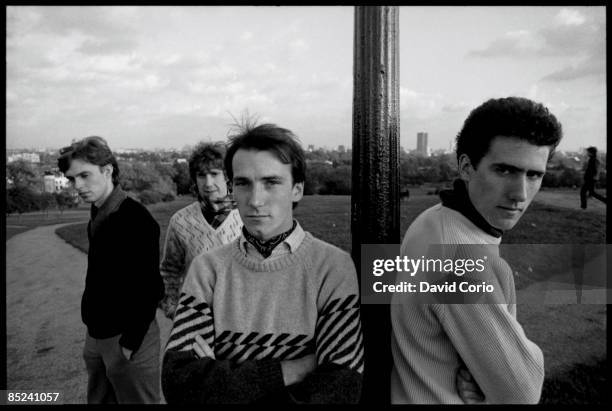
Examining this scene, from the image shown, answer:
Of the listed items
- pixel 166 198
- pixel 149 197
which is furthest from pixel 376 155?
pixel 149 197

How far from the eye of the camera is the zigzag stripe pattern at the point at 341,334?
1.76 m

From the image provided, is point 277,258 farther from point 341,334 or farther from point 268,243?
point 341,334

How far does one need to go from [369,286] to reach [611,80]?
160cm

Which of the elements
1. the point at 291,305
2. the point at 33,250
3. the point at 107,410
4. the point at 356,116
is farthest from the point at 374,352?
the point at 33,250

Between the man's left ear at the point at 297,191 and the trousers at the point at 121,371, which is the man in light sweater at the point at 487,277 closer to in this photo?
the man's left ear at the point at 297,191

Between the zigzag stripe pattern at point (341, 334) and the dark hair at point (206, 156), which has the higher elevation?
the dark hair at point (206, 156)

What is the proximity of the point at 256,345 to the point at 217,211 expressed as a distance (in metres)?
0.78

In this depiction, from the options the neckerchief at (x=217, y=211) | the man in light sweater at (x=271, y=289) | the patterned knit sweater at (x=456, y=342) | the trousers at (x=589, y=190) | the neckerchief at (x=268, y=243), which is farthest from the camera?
the trousers at (x=589, y=190)

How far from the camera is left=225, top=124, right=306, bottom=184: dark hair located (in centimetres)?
187

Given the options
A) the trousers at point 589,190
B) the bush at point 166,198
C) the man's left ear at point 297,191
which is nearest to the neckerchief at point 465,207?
the man's left ear at point 297,191

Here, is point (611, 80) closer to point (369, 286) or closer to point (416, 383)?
point (369, 286)

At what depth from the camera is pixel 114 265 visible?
2.37m

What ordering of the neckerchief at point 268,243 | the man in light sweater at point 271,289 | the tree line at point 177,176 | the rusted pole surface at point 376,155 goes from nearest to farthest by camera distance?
the man in light sweater at point 271,289 → the neckerchief at point 268,243 → the rusted pole surface at point 376,155 → the tree line at point 177,176

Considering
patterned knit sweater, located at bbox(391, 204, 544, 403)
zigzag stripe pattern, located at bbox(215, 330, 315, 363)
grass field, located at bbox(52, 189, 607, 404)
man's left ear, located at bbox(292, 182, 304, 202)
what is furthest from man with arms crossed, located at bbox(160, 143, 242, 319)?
patterned knit sweater, located at bbox(391, 204, 544, 403)
